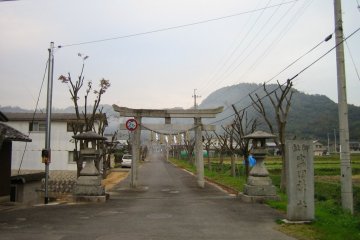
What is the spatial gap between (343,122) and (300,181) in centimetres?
388

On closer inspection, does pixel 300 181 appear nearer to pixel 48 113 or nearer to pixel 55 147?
pixel 48 113

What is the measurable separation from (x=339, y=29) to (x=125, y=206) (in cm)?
963

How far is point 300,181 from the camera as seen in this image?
11109mm

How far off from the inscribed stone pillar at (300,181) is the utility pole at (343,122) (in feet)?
9.95

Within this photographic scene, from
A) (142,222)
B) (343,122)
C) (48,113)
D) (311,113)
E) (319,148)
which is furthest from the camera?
→ (319,148)

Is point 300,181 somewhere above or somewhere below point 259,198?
above

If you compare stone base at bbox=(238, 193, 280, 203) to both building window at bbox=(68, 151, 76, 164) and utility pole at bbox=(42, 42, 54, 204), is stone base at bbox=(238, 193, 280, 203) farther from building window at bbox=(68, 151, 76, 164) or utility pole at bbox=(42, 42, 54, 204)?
building window at bbox=(68, 151, 76, 164)

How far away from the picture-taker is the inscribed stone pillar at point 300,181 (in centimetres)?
1088

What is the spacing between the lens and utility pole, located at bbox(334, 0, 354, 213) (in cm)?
1355

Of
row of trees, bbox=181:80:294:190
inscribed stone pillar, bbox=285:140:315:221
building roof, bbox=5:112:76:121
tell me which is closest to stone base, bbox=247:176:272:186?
row of trees, bbox=181:80:294:190

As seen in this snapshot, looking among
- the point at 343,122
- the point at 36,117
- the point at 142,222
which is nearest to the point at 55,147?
the point at 36,117

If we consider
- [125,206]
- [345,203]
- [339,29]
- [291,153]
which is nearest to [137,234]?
[291,153]

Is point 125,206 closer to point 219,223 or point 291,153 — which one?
point 219,223

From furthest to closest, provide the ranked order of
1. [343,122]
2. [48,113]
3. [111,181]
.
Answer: [111,181] → [48,113] → [343,122]
